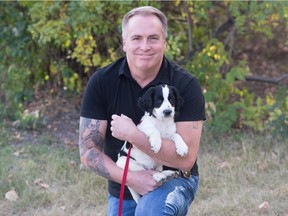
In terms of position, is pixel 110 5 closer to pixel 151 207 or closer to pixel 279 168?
pixel 279 168

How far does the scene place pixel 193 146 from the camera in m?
3.35

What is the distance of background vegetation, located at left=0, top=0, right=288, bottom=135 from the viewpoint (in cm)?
598

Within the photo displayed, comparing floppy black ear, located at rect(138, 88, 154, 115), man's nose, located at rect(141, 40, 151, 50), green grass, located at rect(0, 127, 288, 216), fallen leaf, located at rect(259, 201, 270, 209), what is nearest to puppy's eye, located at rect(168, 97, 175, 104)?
floppy black ear, located at rect(138, 88, 154, 115)

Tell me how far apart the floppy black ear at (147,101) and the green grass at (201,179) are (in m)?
1.52

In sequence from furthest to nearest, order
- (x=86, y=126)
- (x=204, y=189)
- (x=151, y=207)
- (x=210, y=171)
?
1. (x=210, y=171)
2. (x=204, y=189)
3. (x=86, y=126)
4. (x=151, y=207)

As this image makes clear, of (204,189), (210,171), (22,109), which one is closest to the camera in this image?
(204,189)

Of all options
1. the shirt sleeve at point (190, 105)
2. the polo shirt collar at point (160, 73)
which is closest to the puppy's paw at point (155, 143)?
the shirt sleeve at point (190, 105)

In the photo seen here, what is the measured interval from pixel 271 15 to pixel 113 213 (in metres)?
3.47

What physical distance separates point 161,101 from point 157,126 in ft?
0.60

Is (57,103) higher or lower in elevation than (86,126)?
lower

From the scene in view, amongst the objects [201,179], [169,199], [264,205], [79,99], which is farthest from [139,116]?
[79,99]

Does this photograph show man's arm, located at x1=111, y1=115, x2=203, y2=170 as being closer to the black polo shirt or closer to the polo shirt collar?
the black polo shirt

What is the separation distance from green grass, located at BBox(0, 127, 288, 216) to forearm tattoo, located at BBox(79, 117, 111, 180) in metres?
1.24

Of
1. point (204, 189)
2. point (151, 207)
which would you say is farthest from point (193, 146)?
point (204, 189)
